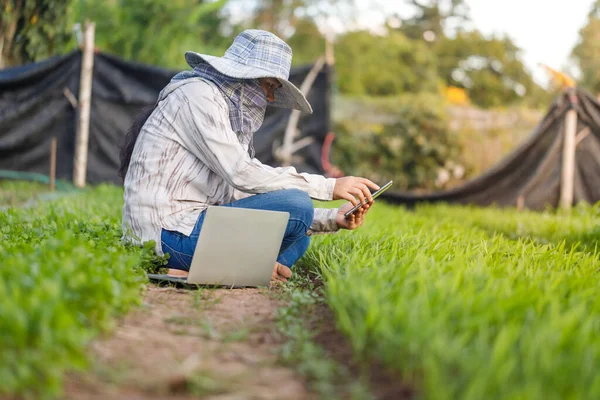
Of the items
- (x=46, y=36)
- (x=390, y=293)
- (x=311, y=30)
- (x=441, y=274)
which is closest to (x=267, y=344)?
(x=390, y=293)

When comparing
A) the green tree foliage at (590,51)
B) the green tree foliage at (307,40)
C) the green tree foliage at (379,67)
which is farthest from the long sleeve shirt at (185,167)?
the green tree foliage at (590,51)

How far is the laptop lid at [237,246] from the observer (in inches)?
106

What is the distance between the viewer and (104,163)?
7391 mm

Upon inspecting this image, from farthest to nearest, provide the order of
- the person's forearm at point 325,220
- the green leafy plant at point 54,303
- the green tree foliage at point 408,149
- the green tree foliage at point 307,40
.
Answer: the green tree foliage at point 307,40, the green tree foliage at point 408,149, the person's forearm at point 325,220, the green leafy plant at point 54,303

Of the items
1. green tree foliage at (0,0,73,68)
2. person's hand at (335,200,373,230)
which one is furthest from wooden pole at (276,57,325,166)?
person's hand at (335,200,373,230)

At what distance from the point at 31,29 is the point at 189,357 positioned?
6367 millimetres

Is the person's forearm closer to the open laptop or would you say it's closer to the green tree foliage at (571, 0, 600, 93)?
the open laptop

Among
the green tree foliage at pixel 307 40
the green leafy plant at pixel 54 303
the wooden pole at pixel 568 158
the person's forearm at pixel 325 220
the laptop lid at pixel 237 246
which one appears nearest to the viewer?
the green leafy plant at pixel 54 303

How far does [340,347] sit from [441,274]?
0.56 metres

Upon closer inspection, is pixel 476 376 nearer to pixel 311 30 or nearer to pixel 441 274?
pixel 441 274

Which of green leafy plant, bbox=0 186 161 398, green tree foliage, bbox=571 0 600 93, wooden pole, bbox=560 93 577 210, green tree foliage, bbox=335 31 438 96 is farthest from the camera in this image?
green tree foliage, bbox=571 0 600 93

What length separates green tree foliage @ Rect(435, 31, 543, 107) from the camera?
27.0m

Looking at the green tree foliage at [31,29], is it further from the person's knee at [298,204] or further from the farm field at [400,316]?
the person's knee at [298,204]

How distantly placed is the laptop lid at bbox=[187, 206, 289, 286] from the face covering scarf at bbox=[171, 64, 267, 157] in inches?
20.4
